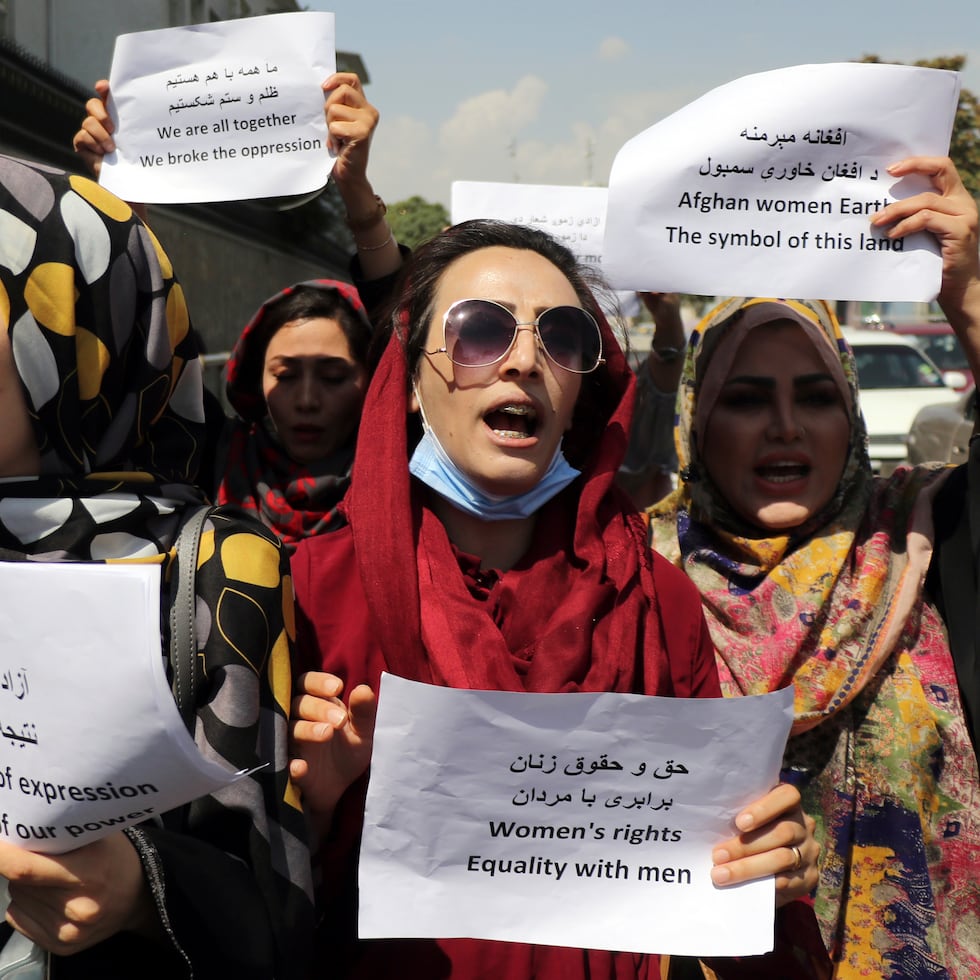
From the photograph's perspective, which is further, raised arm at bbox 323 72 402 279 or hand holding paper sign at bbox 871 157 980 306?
raised arm at bbox 323 72 402 279

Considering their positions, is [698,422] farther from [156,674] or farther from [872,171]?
[156,674]

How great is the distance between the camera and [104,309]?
1465mm

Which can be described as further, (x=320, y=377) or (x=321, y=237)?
(x=321, y=237)

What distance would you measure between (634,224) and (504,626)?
2.74ft

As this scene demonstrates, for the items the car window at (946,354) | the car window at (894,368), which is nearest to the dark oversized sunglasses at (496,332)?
the car window at (894,368)

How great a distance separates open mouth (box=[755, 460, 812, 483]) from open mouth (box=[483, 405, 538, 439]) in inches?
29.0

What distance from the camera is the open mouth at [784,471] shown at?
234 cm

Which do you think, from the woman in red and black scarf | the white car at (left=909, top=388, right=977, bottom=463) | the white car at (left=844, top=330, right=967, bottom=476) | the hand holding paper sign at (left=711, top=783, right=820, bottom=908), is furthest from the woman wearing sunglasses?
the white car at (left=844, top=330, right=967, bottom=476)

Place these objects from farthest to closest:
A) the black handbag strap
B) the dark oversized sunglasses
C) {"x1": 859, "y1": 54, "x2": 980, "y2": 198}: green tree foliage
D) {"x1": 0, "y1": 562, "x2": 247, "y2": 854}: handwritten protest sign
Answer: {"x1": 859, "y1": 54, "x2": 980, "y2": 198}: green tree foliage
the dark oversized sunglasses
the black handbag strap
{"x1": 0, "y1": 562, "x2": 247, "y2": 854}: handwritten protest sign

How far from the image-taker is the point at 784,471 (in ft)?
7.76

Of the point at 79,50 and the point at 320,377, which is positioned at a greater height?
the point at 79,50

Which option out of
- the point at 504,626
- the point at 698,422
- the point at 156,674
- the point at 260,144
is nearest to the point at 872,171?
the point at 698,422

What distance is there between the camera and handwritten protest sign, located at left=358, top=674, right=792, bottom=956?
1457mm

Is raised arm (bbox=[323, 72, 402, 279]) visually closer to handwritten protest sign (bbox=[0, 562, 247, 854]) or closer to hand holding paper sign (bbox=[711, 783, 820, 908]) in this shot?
handwritten protest sign (bbox=[0, 562, 247, 854])
